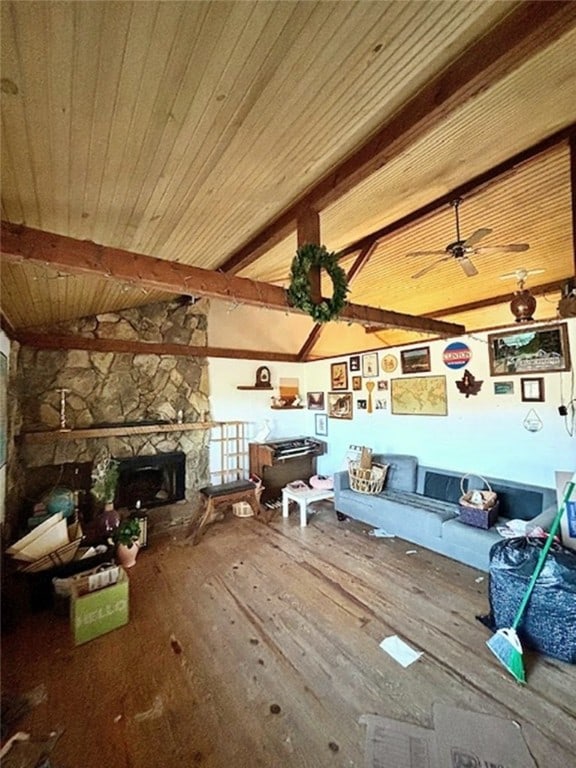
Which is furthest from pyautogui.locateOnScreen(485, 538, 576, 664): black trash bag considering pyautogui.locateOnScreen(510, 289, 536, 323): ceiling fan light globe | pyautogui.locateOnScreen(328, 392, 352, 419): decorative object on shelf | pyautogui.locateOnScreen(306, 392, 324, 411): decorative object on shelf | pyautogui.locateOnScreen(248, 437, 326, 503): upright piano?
pyautogui.locateOnScreen(306, 392, 324, 411): decorative object on shelf

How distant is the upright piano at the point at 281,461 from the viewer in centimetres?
514

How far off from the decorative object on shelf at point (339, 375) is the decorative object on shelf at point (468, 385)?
183cm

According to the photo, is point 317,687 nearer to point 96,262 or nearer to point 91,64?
point 96,262

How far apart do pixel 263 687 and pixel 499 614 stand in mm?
1674

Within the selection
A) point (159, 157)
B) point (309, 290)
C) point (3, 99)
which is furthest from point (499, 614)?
point (3, 99)

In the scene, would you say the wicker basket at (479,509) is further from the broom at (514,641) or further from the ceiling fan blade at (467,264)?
the ceiling fan blade at (467,264)

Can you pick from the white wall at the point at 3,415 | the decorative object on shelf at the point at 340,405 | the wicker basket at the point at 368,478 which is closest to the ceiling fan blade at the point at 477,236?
the wicker basket at the point at 368,478

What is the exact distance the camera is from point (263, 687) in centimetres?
192

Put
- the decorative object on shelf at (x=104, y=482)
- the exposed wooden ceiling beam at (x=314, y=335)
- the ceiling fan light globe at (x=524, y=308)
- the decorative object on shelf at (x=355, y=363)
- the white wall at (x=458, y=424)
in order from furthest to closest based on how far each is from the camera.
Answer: the decorative object on shelf at (x=355, y=363)
the exposed wooden ceiling beam at (x=314, y=335)
the decorative object on shelf at (x=104, y=482)
the ceiling fan light globe at (x=524, y=308)
the white wall at (x=458, y=424)

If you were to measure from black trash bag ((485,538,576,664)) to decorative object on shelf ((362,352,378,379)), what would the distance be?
113 inches

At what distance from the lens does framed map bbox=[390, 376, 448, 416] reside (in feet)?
13.5

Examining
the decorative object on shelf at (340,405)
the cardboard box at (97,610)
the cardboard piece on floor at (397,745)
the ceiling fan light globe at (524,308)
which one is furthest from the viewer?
the decorative object on shelf at (340,405)

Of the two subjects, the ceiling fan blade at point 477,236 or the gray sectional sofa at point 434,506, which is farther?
the gray sectional sofa at point 434,506

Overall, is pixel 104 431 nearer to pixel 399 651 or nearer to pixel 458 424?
pixel 399 651
